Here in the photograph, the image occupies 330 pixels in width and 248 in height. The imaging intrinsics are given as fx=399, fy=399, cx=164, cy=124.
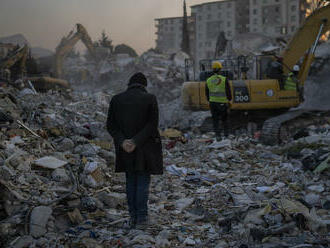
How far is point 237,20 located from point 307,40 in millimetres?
46425

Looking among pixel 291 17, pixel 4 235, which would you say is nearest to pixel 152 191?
pixel 4 235

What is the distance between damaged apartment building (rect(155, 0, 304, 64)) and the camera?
50562 mm

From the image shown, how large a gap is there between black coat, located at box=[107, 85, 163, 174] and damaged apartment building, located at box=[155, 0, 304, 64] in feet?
151

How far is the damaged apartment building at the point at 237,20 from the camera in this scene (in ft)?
166

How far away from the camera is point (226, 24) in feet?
184

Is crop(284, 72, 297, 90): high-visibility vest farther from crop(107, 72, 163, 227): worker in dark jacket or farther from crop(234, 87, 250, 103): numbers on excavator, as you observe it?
crop(107, 72, 163, 227): worker in dark jacket

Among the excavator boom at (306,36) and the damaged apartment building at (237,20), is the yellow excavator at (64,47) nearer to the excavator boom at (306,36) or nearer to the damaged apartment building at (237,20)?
the excavator boom at (306,36)

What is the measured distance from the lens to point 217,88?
29.6ft

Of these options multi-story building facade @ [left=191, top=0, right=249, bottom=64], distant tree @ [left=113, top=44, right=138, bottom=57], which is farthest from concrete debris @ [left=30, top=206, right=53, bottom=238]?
distant tree @ [left=113, top=44, right=138, bottom=57]

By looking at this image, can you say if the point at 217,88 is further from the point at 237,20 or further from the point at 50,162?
the point at 237,20

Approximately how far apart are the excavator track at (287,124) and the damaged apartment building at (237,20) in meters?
38.8

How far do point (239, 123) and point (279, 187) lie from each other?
583 cm

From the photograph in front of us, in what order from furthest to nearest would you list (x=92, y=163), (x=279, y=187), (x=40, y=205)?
(x=92, y=163) < (x=279, y=187) < (x=40, y=205)

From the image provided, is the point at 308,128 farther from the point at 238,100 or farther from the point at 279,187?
the point at 279,187
